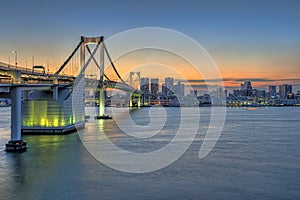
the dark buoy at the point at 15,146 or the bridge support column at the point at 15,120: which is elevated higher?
the bridge support column at the point at 15,120

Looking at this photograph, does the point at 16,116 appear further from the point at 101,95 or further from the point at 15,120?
the point at 101,95

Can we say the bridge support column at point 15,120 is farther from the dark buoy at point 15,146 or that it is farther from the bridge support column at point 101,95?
the bridge support column at point 101,95

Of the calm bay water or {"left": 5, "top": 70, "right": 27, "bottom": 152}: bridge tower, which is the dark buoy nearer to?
{"left": 5, "top": 70, "right": 27, "bottom": 152}: bridge tower

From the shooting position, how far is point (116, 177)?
24.2 feet

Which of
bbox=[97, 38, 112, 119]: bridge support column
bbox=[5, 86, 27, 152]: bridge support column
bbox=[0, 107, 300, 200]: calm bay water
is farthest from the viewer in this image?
bbox=[97, 38, 112, 119]: bridge support column

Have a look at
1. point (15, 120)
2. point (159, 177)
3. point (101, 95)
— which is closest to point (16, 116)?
point (15, 120)

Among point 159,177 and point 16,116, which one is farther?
point 16,116

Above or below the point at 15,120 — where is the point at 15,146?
below

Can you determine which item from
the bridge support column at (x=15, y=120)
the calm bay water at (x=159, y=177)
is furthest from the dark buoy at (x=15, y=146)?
the calm bay water at (x=159, y=177)

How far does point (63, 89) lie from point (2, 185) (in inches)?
354


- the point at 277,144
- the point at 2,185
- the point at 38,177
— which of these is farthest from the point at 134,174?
the point at 277,144

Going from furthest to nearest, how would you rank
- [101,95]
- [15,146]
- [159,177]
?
[101,95] < [15,146] < [159,177]

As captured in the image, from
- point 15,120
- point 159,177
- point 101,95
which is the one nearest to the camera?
point 159,177

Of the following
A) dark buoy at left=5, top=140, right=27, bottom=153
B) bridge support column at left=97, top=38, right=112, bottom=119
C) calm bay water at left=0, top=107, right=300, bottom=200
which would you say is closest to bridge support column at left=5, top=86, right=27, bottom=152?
dark buoy at left=5, top=140, right=27, bottom=153
